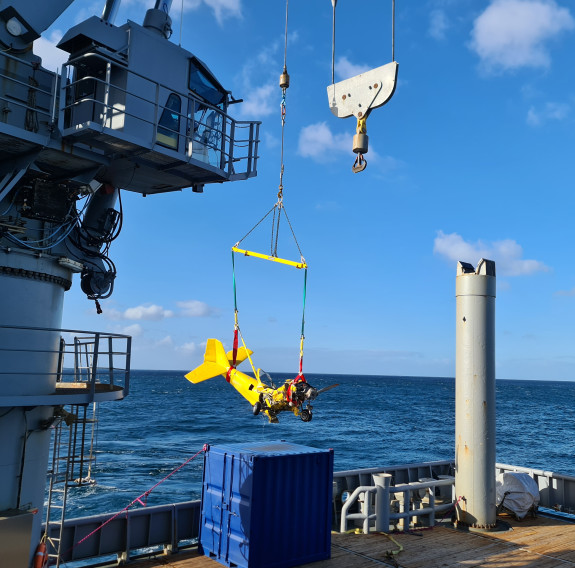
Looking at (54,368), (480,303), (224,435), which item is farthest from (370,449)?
(54,368)

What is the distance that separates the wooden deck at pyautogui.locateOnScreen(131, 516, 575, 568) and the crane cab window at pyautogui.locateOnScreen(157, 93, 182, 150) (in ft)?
30.2

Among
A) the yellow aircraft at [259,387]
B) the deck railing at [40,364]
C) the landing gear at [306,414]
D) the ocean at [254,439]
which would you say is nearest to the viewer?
the deck railing at [40,364]

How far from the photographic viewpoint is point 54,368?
11.1 m

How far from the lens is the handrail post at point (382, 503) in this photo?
1430cm

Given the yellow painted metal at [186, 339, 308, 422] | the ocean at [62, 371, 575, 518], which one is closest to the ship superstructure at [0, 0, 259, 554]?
the yellow painted metal at [186, 339, 308, 422]

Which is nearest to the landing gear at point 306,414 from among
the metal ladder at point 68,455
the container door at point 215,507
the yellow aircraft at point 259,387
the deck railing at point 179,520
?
the yellow aircraft at point 259,387

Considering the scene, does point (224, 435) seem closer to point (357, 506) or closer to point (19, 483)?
point (357, 506)

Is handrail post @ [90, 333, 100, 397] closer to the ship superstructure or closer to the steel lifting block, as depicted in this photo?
the ship superstructure

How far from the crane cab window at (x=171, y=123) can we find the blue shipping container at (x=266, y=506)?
708 cm

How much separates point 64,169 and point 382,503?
36.4 feet

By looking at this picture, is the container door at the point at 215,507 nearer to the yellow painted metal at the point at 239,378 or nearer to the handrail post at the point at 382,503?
the handrail post at the point at 382,503

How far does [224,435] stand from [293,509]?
166ft

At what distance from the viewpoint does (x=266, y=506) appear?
477 inches

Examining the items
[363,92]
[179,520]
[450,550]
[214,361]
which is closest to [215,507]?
[179,520]
